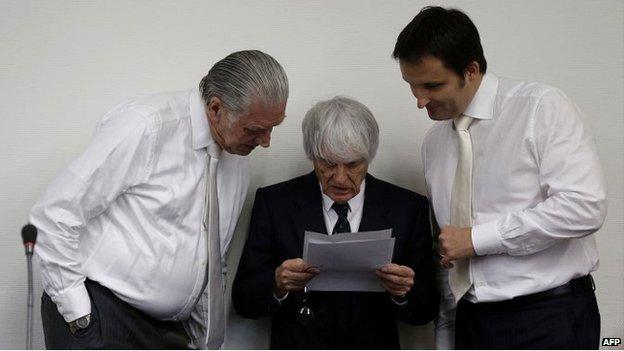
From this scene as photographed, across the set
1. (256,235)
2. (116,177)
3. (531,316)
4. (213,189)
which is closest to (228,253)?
(256,235)

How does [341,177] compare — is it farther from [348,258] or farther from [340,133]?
[348,258]

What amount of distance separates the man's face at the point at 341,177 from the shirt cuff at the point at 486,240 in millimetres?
442

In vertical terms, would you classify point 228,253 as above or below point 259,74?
below

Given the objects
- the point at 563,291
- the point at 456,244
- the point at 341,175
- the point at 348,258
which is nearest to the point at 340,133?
the point at 341,175

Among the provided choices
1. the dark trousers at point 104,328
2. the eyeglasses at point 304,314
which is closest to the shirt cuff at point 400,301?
the eyeglasses at point 304,314

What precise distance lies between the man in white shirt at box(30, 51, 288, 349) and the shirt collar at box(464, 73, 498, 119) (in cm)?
57

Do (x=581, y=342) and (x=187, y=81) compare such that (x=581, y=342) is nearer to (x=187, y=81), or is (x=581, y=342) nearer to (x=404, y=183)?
(x=404, y=183)

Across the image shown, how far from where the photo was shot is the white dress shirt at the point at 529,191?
261cm

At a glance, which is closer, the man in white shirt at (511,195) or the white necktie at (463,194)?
the man in white shirt at (511,195)

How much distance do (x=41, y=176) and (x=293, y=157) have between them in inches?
35.6

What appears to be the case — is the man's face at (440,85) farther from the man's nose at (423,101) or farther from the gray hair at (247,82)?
the gray hair at (247,82)

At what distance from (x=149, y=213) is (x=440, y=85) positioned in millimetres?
923

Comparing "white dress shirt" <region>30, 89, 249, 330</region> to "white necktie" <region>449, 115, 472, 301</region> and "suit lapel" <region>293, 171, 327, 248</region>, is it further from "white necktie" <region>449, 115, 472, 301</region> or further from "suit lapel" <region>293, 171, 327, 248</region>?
"white necktie" <region>449, 115, 472, 301</region>

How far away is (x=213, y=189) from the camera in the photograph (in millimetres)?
2859
